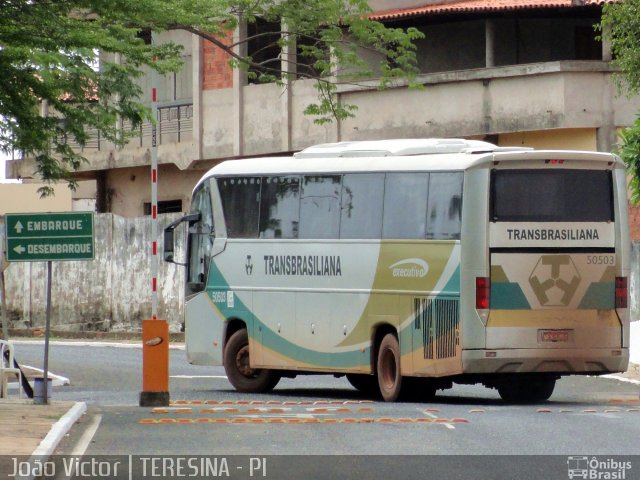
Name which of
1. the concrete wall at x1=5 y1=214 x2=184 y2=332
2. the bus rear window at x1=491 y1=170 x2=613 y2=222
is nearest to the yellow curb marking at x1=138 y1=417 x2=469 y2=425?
the bus rear window at x1=491 y1=170 x2=613 y2=222

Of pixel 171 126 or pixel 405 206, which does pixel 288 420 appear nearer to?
pixel 405 206

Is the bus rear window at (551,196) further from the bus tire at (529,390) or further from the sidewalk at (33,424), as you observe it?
the sidewalk at (33,424)

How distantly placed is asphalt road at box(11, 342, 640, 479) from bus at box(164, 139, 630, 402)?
0.63 m

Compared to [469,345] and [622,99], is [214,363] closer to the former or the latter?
[469,345]

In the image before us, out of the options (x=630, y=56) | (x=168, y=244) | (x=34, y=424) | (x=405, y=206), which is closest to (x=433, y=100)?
(x=630, y=56)

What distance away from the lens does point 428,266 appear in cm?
2059

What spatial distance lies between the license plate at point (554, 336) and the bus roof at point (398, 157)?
7.10 feet

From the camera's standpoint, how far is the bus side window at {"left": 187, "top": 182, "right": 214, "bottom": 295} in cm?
2455

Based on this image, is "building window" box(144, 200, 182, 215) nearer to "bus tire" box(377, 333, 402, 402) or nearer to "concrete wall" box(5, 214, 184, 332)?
"concrete wall" box(5, 214, 184, 332)

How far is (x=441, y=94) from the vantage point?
37.8m

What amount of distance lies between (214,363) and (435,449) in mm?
10800

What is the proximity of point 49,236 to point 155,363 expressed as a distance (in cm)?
191

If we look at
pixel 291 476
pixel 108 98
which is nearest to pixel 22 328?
pixel 108 98

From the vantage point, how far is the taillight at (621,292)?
20.6 metres
